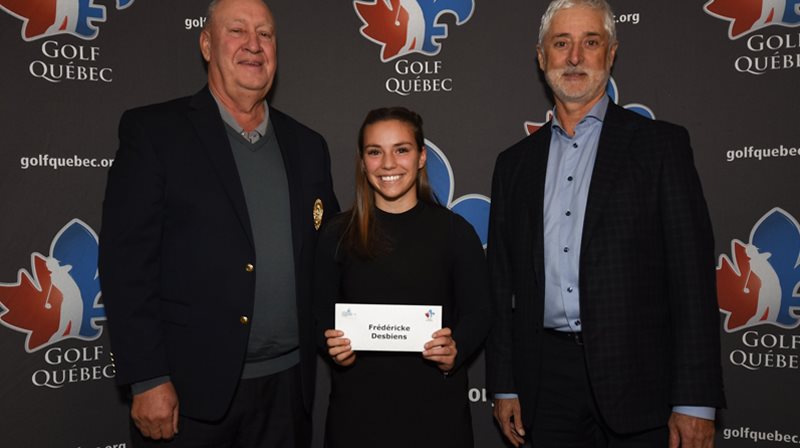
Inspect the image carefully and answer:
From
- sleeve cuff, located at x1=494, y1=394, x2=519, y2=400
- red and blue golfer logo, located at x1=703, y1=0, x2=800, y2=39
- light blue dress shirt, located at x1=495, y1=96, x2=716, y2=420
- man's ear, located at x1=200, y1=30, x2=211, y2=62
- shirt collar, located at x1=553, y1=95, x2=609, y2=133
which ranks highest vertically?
red and blue golfer logo, located at x1=703, y1=0, x2=800, y2=39

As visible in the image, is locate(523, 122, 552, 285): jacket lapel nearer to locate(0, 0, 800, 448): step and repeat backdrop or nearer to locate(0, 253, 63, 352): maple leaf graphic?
locate(0, 0, 800, 448): step and repeat backdrop

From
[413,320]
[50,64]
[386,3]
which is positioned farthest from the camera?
[386,3]

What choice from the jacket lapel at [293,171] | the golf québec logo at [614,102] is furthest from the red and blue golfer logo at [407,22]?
the jacket lapel at [293,171]

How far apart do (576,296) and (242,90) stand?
171cm

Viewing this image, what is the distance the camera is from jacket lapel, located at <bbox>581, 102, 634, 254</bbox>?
7.07 ft

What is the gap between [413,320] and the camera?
6.98 feet

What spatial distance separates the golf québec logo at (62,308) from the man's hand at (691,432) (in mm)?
2999

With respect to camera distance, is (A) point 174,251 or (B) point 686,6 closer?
(A) point 174,251

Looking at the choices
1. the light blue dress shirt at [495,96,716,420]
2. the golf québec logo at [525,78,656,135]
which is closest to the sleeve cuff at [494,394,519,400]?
the light blue dress shirt at [495,96,716,420]

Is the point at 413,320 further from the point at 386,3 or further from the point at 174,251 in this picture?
the point at 386,3

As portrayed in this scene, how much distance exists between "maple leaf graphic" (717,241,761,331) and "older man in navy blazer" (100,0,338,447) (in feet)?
7.75

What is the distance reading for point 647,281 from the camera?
7.10ft

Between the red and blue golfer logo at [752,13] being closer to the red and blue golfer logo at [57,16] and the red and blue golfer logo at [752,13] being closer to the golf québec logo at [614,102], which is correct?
the golf québec logo at [614,102]

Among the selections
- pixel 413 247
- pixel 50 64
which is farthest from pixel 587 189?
pixel 50 64
